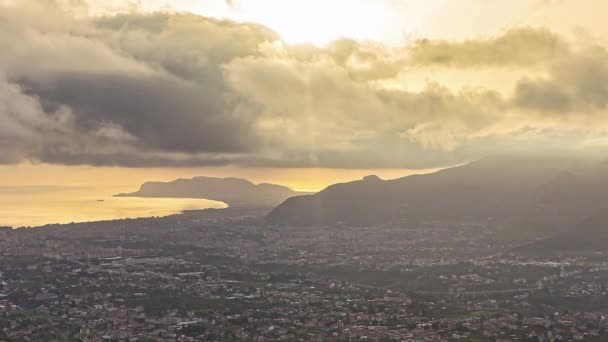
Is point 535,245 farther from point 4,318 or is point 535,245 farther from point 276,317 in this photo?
point 4,318

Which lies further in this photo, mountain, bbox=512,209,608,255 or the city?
mountain, bbox=512,209,608,255

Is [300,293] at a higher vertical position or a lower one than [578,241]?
lower

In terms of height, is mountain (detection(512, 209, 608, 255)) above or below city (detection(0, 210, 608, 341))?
above

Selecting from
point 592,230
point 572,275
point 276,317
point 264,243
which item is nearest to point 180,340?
point 276,317

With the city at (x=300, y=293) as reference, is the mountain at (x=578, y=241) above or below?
above

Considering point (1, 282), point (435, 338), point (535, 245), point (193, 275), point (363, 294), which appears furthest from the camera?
point (535, 245)

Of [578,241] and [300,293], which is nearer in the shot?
[300,293]

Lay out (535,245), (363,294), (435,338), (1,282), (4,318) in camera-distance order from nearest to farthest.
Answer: (435,338) → (4,318) → (363,294) → (1,282) → (535,245)

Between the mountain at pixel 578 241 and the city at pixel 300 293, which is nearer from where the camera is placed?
the city at pixel 300 293

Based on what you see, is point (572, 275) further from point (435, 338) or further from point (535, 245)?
point (435, 338)

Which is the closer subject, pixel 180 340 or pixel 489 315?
pixel 180 340
